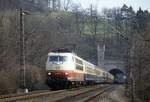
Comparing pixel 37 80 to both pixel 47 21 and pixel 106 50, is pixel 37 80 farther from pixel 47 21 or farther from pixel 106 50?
pixel 106 50

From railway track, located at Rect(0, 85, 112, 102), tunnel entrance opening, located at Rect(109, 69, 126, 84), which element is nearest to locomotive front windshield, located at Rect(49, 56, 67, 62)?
railway track, located at Rect(0, 85, 112, 102)

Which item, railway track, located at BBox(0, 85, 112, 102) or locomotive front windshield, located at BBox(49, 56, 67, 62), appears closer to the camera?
railway track, located at BBox(0, 85, 112, 102)

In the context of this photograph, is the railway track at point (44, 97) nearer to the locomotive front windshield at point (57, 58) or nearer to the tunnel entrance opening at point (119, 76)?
the locomotive front windshield at point (57, 58)

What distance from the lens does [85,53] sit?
119m

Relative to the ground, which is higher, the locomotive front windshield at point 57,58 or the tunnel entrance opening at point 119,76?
the locomotive front windshield at point 57,58

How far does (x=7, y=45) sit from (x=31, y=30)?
48.2ft

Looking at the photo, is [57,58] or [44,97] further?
[57,58]

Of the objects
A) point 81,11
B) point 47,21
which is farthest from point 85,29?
point 47,21

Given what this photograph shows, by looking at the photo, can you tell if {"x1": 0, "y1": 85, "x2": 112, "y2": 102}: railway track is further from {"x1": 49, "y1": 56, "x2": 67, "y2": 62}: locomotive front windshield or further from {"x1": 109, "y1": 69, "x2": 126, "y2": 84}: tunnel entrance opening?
{"x1": 109, "y1": 69, "x2": 126, "y2": 84}: tunnel entrance opening

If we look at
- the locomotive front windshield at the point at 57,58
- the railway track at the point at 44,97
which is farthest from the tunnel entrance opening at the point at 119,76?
the railway track at the point at 44,97

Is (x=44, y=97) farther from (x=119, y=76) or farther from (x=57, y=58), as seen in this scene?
(x=119, y=76)

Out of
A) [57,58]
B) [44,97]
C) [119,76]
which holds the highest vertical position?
[57,58]

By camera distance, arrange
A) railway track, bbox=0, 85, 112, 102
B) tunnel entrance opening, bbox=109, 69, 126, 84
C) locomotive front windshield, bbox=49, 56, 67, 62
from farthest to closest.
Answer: tunnel entrance opening, bbox=109, 69, 126, 84 → locomotive front windshield, bbox=49, 56, 67, 62 → railway track, bbox=0, 85, 112, 102

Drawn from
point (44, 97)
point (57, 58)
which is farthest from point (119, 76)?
point (44, 97)
